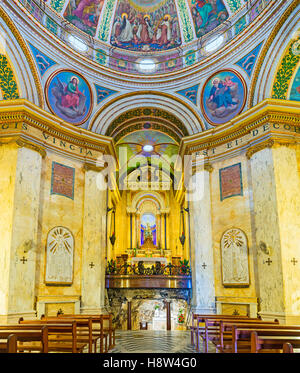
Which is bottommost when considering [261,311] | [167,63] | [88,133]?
[261,311]

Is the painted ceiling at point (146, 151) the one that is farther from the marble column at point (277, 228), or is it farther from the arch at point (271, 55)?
the marble column at point (277, 228)

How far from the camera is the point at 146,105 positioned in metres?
16.6

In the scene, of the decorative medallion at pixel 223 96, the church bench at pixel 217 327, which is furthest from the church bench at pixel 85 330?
A: the decorative medallion at pixel 223 96

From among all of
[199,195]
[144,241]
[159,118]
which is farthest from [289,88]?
[144,241]

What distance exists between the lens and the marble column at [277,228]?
1107 cm

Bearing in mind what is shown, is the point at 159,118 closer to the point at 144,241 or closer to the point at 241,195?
the point at 241,195

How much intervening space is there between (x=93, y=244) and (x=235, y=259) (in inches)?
218

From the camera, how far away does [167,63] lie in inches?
667

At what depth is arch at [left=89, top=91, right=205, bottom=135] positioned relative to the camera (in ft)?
51.4

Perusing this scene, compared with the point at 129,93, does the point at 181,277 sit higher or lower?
lower

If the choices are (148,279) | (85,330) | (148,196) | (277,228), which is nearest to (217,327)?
(85,330)

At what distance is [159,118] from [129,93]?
1.99m

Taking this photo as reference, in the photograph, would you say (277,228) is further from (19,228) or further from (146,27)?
(146,27)

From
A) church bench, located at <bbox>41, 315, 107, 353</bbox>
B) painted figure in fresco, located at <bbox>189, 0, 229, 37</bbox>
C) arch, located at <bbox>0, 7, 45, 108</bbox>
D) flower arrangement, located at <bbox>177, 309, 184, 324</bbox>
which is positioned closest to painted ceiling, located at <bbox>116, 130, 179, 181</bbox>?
painted figure in fresco, located at <bbox>189, 0, 229, 37</bbox>
